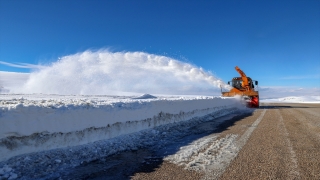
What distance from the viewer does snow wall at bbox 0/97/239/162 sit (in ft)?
12.8

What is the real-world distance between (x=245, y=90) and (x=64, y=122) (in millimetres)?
22425

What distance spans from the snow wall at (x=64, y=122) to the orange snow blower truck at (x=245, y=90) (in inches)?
669

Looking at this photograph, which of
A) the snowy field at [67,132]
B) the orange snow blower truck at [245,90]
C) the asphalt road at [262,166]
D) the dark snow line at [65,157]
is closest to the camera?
the asphalt road at [262,166]

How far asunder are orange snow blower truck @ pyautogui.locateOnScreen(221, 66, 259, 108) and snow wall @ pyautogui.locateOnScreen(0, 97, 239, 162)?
17000 millimetres

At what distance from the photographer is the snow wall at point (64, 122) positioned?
12.8 feet

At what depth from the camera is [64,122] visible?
4.82 metres

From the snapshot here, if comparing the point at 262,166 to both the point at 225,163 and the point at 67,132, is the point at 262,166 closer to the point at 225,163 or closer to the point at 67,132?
the point at 225,163

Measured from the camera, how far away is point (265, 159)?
14.0ft

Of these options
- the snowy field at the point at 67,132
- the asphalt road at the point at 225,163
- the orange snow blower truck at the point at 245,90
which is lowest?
the asphalt road at the point at 225,163

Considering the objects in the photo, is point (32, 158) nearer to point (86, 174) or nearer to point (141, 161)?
point (86, 174)

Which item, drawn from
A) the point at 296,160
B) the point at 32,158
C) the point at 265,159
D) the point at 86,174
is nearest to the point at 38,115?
the point at 32,158

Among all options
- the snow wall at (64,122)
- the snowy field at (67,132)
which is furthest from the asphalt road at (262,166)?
the snow wall at (64,122)

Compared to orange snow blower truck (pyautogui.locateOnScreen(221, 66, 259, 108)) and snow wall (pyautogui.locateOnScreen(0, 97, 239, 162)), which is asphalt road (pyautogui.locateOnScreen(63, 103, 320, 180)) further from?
orange snow blower truck (pyautogui.locateOnScreen(221, 66, 259, 108))

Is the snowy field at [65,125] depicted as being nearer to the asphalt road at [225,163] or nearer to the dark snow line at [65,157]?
the dark snow line at [65,157]
